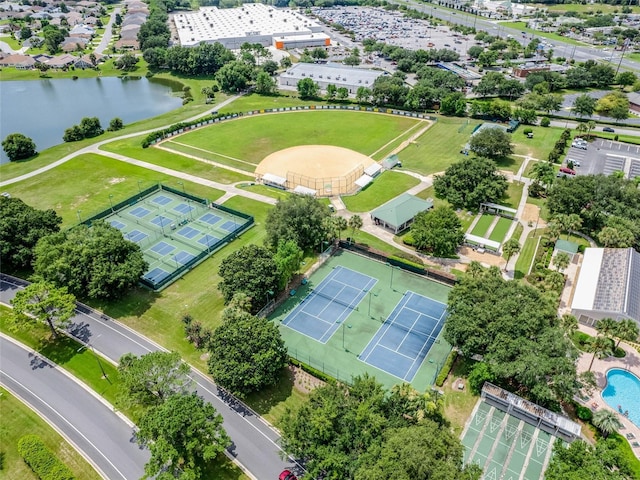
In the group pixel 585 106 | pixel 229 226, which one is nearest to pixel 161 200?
pixel 229 226

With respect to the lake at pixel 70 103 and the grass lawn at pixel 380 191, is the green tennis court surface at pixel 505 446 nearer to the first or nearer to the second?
the grass lawn at pixel 380 191

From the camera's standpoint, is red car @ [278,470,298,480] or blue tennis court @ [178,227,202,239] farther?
blue tennis court @ [178,227,202,239]

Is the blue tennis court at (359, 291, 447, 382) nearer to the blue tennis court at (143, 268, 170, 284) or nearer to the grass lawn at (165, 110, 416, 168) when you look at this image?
the blue tennis court at (143, 268, 170, 284)

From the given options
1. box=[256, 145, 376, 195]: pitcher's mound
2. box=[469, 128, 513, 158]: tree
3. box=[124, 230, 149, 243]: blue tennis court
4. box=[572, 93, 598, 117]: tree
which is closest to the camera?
box=[124, 230, 149, 243]: blue tennis court

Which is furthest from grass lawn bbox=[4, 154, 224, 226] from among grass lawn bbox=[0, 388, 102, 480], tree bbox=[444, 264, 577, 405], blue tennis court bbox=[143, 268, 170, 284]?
tree bbox=[444, 264, 577, 405]

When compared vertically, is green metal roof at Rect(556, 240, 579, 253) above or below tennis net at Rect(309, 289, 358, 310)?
above

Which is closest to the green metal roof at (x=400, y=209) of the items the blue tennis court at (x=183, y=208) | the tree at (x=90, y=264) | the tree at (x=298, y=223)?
the tree at (x=298, y=223)

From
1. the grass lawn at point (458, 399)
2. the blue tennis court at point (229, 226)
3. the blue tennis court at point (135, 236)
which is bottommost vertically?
the grass lawn at point (458, 399)
